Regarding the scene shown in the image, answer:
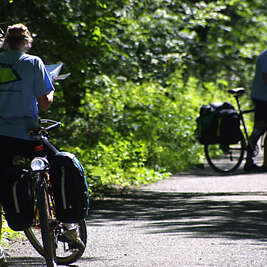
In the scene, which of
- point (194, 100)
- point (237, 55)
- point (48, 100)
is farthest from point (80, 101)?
point (237, 55)

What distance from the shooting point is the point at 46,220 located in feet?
17.8

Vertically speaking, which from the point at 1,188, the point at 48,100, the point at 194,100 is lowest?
the point at 194,100

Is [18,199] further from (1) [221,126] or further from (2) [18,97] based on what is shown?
(1) [221,126]

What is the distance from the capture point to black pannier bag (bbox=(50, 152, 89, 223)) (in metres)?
5.66

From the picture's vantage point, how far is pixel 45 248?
5406mm

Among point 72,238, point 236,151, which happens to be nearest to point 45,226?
point 72,238

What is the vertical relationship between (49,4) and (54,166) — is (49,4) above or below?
above

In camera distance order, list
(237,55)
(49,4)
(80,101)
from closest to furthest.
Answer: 1. (49,4)
2. (80,101)
3. (237,55)

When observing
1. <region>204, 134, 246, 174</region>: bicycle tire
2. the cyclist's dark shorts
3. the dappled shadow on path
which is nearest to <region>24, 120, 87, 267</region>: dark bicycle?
the dappled shadow on path

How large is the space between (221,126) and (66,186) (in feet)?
25.8

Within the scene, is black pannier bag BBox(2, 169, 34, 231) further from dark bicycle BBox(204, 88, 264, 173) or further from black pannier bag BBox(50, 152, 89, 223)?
dark bicycle BBox(204, 88, 264, 173)

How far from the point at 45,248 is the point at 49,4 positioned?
763 cm

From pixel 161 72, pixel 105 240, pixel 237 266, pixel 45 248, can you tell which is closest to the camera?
pixel 45 248

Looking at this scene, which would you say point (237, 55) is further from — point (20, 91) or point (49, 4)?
point (20, 91)
